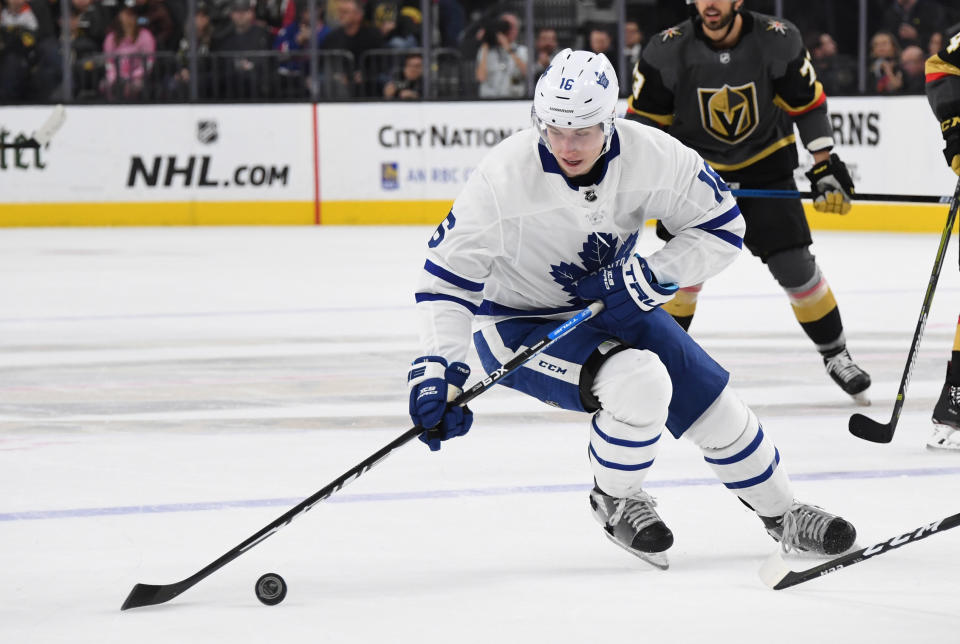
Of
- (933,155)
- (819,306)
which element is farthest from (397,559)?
(933,155)

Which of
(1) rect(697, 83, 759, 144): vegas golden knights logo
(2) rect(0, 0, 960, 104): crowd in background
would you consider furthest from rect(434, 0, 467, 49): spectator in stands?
(1) rect(697, 83, 759, 144): vegas golden knights logo

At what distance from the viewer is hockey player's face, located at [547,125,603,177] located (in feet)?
9.04

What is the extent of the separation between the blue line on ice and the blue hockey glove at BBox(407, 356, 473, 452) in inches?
28.3

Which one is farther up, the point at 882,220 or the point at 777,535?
the point at 777,535

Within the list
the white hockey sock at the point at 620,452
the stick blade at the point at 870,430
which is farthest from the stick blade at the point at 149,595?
the stick blade at the point at 870,430

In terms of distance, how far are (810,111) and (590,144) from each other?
2059 mm

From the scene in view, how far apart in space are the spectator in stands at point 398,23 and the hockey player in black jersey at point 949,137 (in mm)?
7867

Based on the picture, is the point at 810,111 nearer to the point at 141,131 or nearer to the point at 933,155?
the point at 933,155

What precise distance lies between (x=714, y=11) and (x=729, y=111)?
33 cm

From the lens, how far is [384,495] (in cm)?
349

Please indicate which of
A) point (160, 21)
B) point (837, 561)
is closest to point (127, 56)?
point (160, 21)

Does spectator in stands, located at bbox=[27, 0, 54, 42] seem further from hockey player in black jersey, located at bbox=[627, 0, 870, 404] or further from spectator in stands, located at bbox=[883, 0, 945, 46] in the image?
hockey player in black jersey, located at bbox=[627, 0, 870, 404]

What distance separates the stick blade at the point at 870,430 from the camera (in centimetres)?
385

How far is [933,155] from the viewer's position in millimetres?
10055
